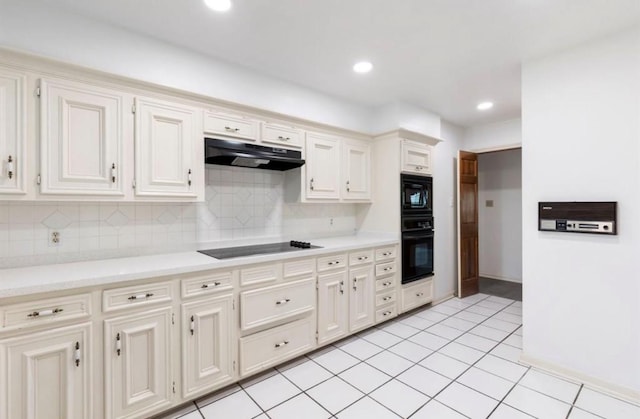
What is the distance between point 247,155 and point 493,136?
3.84 meters

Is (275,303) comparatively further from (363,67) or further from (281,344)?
(363,67)

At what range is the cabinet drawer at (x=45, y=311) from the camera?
57.4 inches

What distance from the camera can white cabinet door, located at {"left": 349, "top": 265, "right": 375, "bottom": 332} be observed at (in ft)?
9.93

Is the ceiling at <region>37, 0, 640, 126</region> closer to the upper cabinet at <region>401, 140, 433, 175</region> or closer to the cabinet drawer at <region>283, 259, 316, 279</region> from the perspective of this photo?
the upper cabinet at <region>401, 140, 433, 175</region>

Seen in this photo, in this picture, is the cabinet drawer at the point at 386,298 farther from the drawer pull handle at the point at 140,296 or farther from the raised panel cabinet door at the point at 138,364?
the drawer pull handle at the point at 140,296

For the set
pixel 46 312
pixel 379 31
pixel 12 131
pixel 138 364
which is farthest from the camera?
pixel 379 31

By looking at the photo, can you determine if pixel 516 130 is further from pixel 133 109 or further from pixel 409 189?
pixel 133 109

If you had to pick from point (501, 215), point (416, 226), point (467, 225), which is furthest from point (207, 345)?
point (501, 215)

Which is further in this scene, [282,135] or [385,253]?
[385,253]

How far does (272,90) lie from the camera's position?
294 cm

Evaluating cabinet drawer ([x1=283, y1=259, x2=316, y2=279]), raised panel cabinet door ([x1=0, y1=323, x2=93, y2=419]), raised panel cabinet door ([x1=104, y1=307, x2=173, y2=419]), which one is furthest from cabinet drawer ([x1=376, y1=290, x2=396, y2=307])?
raised panel cabinet door ([x1=0, y1=323, x2=93, y2=419])

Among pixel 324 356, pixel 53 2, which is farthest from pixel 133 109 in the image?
pixel 324 356

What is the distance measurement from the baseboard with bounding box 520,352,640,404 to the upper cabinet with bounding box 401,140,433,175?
2.16 meters

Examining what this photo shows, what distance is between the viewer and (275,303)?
7.93ft
